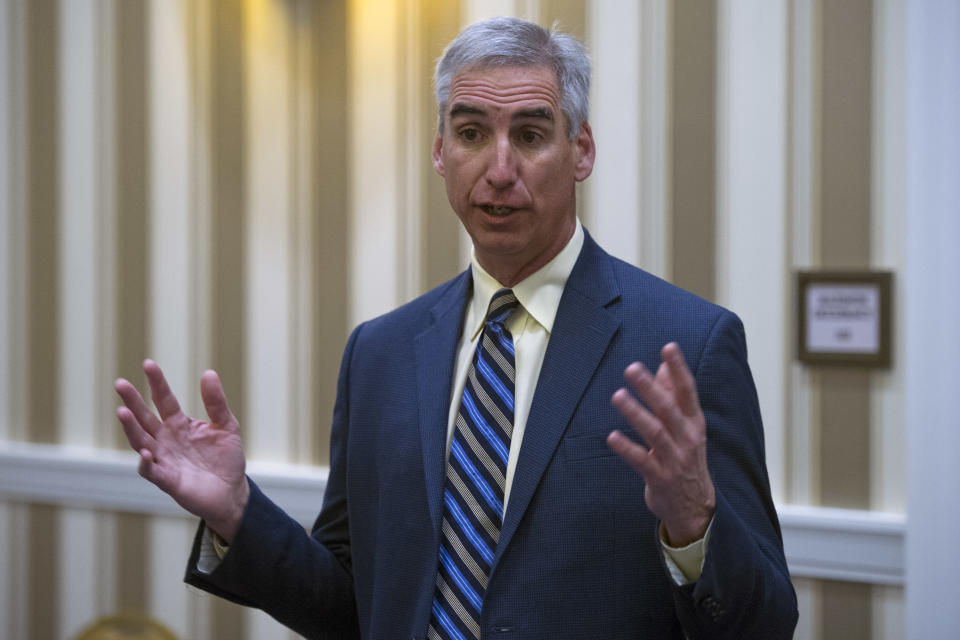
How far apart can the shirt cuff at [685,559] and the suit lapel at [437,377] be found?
1.10 feet

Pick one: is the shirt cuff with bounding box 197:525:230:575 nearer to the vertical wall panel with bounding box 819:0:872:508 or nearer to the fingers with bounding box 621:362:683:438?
the fingers with bounding box 621:362:683:438

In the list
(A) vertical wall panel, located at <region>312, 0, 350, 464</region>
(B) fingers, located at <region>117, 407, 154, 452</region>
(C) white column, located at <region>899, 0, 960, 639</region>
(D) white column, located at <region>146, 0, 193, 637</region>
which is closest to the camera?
(B) fingers, located at <region>117, 407, 154, 452</region>

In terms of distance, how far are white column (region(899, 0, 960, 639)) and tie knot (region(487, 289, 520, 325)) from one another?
1.08m

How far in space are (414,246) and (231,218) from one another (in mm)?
547

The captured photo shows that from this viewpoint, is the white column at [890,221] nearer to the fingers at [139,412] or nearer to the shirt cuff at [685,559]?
the shirt cuff at [685,559]

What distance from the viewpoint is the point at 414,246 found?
2590 mm

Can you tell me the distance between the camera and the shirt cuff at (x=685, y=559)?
109 centimetres

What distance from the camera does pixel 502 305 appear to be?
143 cm

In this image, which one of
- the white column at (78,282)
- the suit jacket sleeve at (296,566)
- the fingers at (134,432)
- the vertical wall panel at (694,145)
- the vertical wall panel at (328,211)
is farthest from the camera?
the white column at (78,282)

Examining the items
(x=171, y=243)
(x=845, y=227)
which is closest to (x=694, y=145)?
(x=845, y=227)

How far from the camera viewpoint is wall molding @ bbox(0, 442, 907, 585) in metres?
2.15

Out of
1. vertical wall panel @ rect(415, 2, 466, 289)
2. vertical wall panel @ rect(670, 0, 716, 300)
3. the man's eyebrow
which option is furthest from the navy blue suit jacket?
vertical wall panel @ rect(415, 2, 466, 289)

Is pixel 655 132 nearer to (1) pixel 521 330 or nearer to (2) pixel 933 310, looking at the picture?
(2) pixel 933 310

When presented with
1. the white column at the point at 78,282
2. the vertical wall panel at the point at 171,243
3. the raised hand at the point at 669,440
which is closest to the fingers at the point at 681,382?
the raised hand at the point at 669,440
